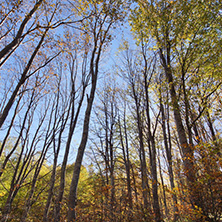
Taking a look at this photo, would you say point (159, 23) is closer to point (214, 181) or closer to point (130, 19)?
point (130, 19)

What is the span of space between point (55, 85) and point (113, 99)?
4747 mm

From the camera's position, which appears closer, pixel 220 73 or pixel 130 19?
pixel 220 73

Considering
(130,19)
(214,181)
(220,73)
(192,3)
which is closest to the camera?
(214,181)

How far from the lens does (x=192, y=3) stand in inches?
230

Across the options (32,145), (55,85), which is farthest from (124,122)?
(32,145)

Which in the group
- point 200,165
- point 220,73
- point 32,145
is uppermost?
point 220,73

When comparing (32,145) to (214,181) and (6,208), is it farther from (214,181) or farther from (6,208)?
(214,181)

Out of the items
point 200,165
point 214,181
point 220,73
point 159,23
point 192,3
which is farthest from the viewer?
point 159,23

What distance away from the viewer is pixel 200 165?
11.5 ft

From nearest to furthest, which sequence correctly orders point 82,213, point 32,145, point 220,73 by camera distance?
point 82,213
point 220,73
point 32,145

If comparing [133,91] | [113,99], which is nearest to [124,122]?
[113,99]

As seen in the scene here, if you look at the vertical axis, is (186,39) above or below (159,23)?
below

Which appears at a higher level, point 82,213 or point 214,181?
point 214,181

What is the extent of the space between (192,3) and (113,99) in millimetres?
7864
